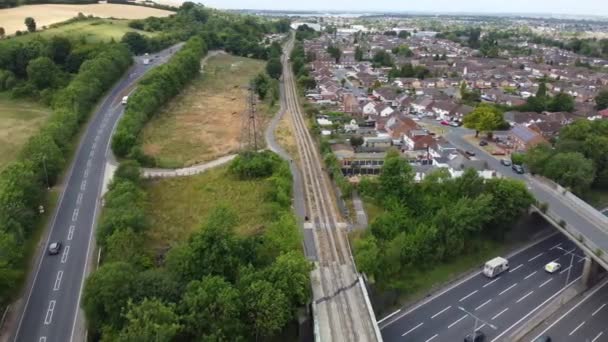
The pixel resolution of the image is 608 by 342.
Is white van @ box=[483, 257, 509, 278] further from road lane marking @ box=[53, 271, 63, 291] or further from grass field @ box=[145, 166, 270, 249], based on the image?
road lane marking @ box=[53, 271, 63, 291]

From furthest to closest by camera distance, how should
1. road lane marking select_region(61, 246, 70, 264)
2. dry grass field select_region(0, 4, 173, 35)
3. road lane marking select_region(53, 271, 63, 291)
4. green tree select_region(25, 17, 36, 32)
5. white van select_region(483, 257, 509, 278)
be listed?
dry grass field select_region(0, 4, 173, 35), green tree select_region(25, 17, 36, 32), white van select_region(483, 257, 509, 278), road lane marking select_region(61, 246, 70, 264), road lane marking select_region(53, 271, 63, 291)

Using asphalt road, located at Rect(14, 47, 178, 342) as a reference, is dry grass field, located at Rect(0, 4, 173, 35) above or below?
above

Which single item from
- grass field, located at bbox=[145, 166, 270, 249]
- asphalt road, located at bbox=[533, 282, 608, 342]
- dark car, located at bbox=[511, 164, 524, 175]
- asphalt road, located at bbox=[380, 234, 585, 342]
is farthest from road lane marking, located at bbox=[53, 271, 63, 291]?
dark car, located at bbox=[511, 164, 524, 175]

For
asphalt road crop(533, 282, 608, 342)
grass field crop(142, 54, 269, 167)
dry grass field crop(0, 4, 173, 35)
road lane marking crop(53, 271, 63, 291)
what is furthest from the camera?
dry grass field crop(0, 4, 173, 35)

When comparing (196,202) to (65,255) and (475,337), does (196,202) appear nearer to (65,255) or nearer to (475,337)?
(65,255)

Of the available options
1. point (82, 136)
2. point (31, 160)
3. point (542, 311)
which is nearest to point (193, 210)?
point (31, 160)

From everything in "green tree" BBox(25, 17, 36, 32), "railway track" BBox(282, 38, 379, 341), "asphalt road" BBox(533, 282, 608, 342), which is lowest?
"asphalt road" BBox(533, 282, 608, 342)
